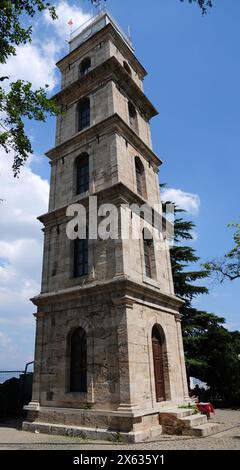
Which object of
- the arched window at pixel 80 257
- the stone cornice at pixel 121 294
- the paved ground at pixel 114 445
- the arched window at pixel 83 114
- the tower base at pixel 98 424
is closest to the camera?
the paved ground at pixel 114 445

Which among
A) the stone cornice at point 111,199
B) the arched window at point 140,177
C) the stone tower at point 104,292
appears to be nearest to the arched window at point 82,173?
the stone tower at point 104,292

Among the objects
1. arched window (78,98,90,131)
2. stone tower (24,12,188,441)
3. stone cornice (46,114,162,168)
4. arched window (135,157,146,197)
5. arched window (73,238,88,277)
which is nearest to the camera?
stone tower (24,12,188,441)

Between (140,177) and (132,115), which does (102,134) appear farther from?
(132,115)

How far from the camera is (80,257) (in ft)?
42.0

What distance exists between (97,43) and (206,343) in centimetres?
1749

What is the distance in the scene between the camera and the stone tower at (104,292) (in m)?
9.93

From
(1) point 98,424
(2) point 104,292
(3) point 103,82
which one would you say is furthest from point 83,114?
(1) point 98,424

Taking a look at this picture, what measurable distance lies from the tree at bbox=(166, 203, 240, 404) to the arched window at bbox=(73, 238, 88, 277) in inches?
337

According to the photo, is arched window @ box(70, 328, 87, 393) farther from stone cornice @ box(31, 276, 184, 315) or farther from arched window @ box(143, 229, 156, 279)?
arched window @ box(143, 229, 156, 279)

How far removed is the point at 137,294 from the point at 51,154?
8.50 m

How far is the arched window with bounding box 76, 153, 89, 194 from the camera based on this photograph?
14156 millimetres

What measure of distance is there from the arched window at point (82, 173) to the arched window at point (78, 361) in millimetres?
5888

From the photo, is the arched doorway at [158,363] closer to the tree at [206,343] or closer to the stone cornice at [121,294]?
the stone cornice at [121,294]

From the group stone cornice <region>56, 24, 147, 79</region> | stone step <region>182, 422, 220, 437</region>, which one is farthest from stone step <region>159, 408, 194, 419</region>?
stone cornice <region>56, 24, 147, 79</region>
